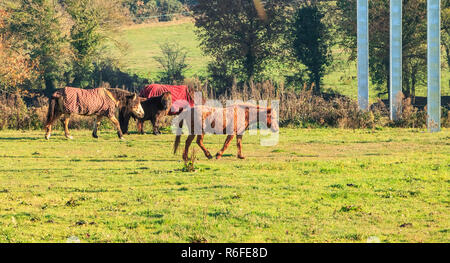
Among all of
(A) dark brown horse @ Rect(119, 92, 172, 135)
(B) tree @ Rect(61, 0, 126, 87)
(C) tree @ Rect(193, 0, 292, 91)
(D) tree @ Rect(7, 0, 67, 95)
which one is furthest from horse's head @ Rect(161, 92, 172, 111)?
(B) tree @ Rect(61, 0, 126, 87)

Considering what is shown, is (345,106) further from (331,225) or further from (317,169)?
(331,225)

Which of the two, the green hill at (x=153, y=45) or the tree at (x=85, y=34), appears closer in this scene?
the tree at (x=85, y=34)

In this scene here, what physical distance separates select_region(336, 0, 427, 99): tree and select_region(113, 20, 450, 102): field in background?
2.56 meters

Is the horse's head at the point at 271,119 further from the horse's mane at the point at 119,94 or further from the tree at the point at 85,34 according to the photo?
the tree at the point at 85,34

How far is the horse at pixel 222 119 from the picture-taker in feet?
50.5

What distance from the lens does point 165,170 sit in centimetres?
1470

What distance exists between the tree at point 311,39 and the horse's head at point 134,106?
764 inches

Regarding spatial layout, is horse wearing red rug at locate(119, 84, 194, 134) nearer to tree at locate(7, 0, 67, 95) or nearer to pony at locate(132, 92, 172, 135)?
pony at locate(132, 92, 172, 135)

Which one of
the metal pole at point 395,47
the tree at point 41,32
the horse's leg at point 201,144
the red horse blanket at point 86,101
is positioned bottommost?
the horse's leg at point 201,144

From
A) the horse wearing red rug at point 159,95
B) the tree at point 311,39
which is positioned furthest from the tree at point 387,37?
the horse wearing red rug at point 159,95

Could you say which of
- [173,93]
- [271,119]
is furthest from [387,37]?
[271,119]

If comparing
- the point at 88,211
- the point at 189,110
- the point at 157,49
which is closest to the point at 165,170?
the point at 189,110

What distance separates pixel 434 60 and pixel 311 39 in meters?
15.8

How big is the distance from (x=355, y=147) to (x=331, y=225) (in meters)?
10.4
